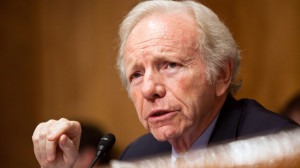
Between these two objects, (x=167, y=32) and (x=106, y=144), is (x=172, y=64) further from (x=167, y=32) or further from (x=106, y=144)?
(x=106, y=144)

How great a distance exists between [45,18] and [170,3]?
271cm

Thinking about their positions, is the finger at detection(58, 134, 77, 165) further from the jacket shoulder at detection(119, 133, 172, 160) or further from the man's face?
the jacket shoulder at detection(119, 133, 172, 160)

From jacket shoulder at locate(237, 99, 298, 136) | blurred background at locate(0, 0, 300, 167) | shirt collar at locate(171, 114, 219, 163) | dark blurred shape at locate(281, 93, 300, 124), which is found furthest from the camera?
blurred background at locate(0, 0, 300, 167)

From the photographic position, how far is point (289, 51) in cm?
352

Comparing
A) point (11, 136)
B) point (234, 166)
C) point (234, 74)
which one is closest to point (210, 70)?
point (234, 74)

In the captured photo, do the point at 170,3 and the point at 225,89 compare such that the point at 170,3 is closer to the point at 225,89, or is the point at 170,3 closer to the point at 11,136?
the point at 225,89

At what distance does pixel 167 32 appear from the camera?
5.22 ft

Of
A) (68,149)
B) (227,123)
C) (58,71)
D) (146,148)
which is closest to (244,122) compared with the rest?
(227,123)

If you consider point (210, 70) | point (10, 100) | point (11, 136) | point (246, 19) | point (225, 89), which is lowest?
point (11, 136)

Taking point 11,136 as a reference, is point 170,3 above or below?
above

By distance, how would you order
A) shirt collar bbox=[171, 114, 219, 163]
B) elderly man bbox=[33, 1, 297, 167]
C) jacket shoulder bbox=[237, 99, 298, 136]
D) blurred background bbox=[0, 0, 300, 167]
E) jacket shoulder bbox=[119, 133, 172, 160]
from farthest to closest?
blurred background bbox=[0, 0, 300, 167] < jacket shoulder bbox=[119, 133, 172, 160] < shirt collar bbox=[171, 114, 219, 163] < elderly man bbox=[33, 1, 297, 167] < jacket shoulder bbox=[237, 99, 298, 136]

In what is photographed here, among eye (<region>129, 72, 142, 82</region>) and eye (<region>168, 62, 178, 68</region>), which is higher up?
eye (<region>168, 62, 178, 68</region>)

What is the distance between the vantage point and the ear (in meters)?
1.69

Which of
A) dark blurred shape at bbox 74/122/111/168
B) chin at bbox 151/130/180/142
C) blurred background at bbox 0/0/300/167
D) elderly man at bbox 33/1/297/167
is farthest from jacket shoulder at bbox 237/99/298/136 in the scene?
blurred background at bbox 0/0/300/167
